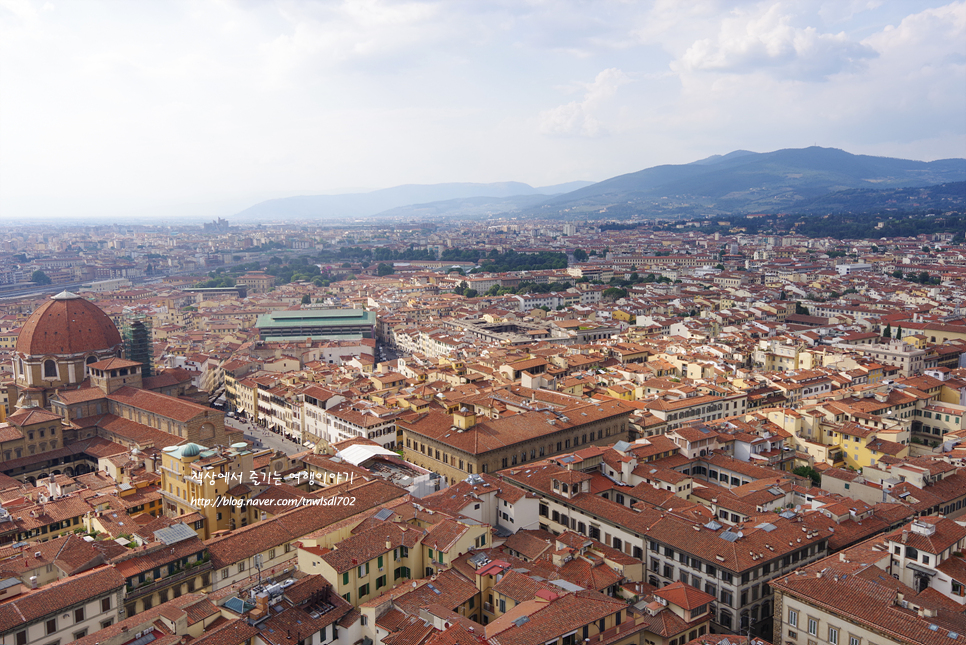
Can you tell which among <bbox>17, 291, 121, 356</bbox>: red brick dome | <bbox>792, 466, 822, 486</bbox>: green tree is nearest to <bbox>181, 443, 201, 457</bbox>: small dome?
<bbox>17, 291, 121, 356</bbox>: red brick dome

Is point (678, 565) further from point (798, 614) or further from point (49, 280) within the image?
point (49, 280)

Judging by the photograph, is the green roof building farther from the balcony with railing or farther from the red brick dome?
the balcony with railing

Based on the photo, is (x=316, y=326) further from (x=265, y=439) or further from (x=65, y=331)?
(x=265, y=439)

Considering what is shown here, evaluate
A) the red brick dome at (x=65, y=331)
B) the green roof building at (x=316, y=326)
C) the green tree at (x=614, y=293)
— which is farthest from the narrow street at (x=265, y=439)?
the green tree at (x=614, y=293)

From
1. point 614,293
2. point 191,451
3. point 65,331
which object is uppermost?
point 65,331

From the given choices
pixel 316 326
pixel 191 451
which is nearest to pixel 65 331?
pixel 191 451

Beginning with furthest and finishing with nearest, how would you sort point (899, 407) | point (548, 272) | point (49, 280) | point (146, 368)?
point (49, 280) < point (548, 272) < point (146, 368) < point (899, 407)

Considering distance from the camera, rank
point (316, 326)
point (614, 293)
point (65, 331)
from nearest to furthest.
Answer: point (65, 331) → point (316, 326) → point (614, 293)

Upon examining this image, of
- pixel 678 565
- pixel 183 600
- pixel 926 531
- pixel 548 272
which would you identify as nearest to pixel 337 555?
pixel 183 600
